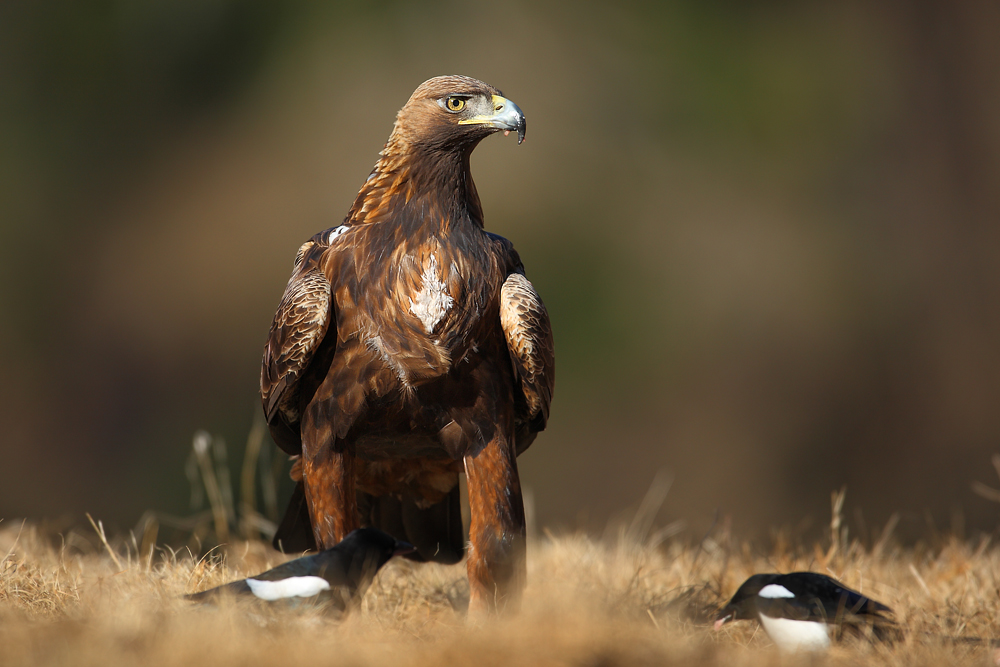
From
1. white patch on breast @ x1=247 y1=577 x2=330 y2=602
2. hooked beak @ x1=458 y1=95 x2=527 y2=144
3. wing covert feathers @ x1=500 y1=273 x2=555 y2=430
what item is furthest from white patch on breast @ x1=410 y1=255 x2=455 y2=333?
white patch on breast @ x1=247 y1=577 x2=330 y2=602

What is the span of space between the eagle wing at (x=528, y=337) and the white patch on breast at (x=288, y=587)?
110cm

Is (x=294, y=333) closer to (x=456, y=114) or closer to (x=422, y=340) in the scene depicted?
(x=422, y=340)

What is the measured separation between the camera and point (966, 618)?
3.52 m

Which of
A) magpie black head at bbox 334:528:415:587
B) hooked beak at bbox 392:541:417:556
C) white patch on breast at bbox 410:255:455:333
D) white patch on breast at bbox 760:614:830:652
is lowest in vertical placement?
white patch on breast at bbox 760:614:830:652

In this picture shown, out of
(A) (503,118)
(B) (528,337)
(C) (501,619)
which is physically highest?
(A) (503,118)

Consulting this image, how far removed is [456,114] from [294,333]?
3.31ft

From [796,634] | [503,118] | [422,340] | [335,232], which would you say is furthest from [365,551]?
[503,118]

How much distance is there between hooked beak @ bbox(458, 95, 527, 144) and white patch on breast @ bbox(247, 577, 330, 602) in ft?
5.59

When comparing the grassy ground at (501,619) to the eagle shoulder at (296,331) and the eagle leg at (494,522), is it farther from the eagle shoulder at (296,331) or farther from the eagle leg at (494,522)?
the eagle shoulder at (296,331)

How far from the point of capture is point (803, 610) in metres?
3.04

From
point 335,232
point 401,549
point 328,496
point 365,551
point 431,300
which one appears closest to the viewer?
point 365,551

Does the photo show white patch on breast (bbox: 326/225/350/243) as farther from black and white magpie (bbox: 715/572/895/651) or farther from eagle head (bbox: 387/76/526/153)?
black and white magpie (bbox: 715/572/895/651)

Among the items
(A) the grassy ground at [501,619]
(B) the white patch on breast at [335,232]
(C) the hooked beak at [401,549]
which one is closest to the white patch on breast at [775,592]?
(A) the grassy ground at [501,619]

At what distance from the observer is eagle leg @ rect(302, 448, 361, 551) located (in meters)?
3.49
